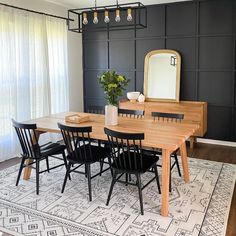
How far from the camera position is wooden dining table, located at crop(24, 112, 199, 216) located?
9.30ft

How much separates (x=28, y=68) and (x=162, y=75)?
2.50m

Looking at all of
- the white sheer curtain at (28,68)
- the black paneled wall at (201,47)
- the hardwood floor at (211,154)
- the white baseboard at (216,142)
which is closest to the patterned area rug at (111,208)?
the hardwood floor at (211,154)

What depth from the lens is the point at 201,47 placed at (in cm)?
530

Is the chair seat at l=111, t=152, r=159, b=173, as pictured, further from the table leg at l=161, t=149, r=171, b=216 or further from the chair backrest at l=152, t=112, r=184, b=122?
the chair backrest at l=152, t=112, r=184, b=122

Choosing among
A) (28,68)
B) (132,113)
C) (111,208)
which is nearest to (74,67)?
(28,68)

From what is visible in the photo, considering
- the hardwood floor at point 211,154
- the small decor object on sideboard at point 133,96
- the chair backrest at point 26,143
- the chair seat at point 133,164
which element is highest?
the small decor object on sideboard at point 133,96

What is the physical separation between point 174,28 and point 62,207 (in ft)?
12.9

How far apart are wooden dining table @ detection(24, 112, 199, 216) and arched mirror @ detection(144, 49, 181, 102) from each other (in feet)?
6.31

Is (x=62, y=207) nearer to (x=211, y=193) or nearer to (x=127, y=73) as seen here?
(x=211, y=193)

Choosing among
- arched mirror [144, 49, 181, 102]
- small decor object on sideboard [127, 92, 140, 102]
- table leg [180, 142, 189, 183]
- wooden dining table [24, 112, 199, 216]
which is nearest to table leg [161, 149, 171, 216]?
wooden dining table [24, 112, 199, 216]

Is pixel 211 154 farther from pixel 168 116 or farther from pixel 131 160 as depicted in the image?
pixel 131 160

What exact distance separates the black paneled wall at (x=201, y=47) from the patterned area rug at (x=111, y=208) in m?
1.66

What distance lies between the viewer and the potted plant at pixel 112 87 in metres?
3.37

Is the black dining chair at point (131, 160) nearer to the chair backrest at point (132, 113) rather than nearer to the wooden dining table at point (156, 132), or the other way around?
the wooden dining table at point (156, 132)
